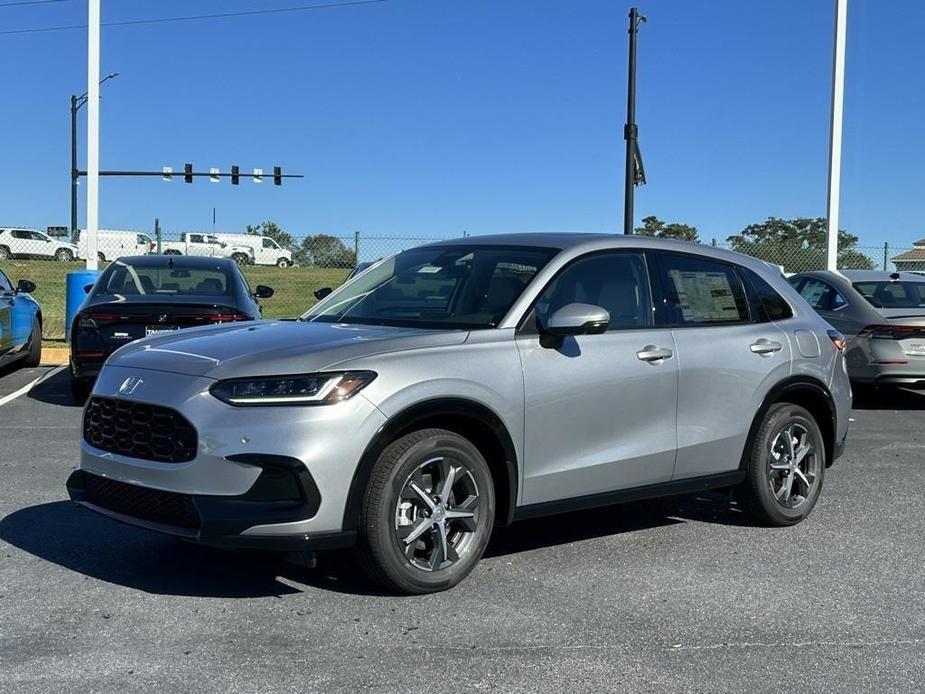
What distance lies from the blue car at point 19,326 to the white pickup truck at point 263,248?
2779 cm

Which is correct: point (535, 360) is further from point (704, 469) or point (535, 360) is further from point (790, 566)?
point (790, 566)

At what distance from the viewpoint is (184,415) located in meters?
4.32

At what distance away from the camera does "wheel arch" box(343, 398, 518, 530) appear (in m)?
4.35

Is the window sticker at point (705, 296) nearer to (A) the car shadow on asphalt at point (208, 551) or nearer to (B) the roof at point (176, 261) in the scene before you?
(A) the car shadow on asphalt at point (208, 551)

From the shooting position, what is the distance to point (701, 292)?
5934 mm

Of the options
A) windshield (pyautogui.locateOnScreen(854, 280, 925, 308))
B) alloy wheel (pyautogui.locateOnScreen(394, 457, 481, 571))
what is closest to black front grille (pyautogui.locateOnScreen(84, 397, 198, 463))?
alloy wheel (pyautogui.locateOnScreen(394, 457, 481, 571))

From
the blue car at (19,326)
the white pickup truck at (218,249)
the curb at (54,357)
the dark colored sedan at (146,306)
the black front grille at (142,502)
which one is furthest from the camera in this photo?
the white pickup truck at (218,249)

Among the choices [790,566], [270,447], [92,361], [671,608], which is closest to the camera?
[270,447]

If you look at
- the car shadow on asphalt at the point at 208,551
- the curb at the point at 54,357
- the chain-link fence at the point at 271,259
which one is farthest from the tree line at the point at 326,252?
the car shadow on asphalt at the point at 208,551

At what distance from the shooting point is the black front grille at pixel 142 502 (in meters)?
4.33

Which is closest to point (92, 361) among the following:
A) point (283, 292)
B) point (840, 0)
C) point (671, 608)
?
point (671, 608)

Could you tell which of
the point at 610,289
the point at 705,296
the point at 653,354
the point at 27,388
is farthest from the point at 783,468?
the point at 27,388

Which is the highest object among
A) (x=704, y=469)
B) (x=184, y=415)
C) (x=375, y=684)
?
(x=184, y=415)

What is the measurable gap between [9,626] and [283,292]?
26627mm
